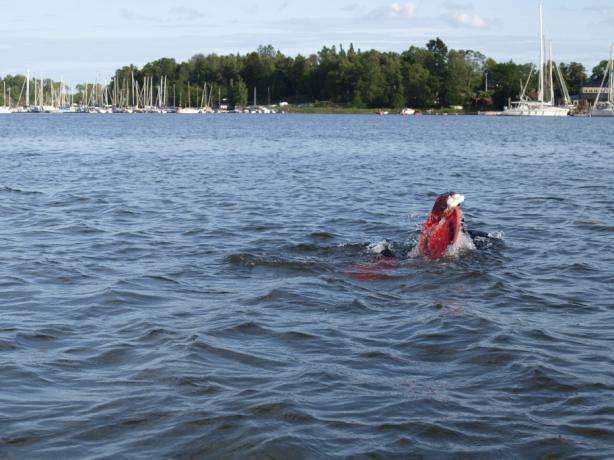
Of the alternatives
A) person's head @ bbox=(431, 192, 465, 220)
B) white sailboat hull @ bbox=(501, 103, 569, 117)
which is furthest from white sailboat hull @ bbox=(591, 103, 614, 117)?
person's head @ bbox=(431, 192, 465, 220)

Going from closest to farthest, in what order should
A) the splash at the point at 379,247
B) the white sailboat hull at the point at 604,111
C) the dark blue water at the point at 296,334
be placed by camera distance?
the dark blue water at the point at 296,334, the splash at the point at 379,247, the white sailboat hull at the point at 604,111

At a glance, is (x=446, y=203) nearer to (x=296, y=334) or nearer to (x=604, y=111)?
(x=296, y=334)

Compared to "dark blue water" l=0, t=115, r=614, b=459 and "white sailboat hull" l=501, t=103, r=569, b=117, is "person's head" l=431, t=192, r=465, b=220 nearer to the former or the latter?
"dark blue water" l=0, t=115, r=614, b=459

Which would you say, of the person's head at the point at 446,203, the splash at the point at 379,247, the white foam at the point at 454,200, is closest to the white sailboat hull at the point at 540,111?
the splash at the point at 379,247

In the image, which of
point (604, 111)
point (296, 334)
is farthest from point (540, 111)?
point (296, 334)

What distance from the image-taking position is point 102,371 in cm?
909

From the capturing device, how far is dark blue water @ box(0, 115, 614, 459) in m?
7.59

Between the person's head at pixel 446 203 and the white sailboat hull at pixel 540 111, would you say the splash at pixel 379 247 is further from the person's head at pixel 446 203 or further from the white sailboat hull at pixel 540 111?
the white sailboat hull at pixel 540 111

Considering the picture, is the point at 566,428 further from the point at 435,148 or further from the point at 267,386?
the point at 435,148

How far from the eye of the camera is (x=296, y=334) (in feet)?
34.8

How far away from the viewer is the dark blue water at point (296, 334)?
7.59 metres

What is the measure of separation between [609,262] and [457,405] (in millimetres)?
8328

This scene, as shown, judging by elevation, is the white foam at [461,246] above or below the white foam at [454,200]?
below

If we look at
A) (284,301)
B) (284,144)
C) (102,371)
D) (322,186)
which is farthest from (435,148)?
(102,371)
